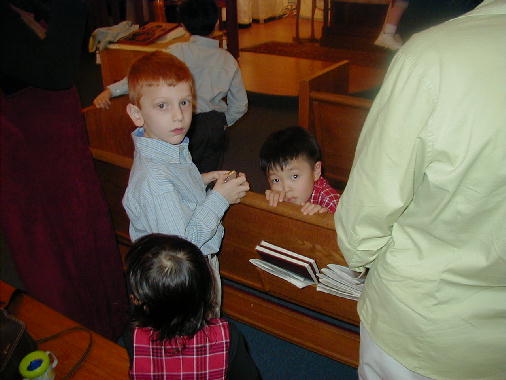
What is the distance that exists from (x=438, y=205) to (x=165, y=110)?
878 millimetres

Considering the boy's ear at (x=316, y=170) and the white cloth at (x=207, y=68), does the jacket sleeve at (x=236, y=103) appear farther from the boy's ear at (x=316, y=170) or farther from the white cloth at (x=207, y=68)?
the boy's ear at (x=316, y=170)

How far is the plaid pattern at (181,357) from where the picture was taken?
107cm

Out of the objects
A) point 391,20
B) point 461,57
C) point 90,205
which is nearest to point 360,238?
point 461,57

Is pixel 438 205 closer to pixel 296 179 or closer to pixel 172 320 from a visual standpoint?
pixel 172 320

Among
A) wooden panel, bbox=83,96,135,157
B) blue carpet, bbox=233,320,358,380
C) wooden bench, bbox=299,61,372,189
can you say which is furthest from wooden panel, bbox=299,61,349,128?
blue carpet, bbox=233,320,358,380

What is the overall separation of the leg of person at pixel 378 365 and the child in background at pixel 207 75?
156cm

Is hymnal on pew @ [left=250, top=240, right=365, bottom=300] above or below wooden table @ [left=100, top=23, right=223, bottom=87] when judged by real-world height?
below

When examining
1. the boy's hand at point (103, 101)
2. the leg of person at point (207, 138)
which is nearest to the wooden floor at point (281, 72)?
the leg of person at point (207, 138)

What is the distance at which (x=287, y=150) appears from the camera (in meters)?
1.88

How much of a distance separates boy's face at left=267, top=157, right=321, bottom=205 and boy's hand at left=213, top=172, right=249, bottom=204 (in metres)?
0.44

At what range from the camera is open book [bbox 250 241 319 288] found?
4.85 feet

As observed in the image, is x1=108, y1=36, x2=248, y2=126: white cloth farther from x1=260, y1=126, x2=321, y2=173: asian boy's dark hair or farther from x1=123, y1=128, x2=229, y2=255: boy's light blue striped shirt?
x1=123, y1=128, x2=229, y2=255: boy's light blue striped shirt

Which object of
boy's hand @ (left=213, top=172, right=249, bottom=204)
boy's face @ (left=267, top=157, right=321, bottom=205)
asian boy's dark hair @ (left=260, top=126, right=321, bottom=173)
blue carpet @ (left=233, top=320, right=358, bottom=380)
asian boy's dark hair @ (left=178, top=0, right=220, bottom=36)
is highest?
asian boy's dark hair @ (left=178, top=0, right=220, bottom=36)

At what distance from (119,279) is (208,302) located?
904mm
